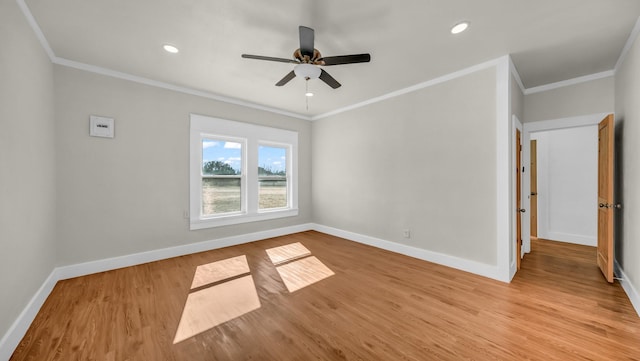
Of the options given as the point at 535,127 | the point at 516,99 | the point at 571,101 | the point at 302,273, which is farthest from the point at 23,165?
the point at 571,101

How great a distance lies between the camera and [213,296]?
2.53 m

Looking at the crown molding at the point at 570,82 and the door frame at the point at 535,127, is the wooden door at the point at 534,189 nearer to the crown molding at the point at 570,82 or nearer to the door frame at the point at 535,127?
the door frame at the point at 535,127

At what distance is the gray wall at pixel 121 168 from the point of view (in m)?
2.99

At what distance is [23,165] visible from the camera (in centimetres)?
206

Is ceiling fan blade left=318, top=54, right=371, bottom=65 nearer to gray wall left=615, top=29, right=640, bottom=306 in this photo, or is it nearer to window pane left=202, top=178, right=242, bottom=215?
gray wall left=615, top=29, right=640, bottom=306

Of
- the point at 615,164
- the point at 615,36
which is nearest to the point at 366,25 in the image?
the point at 615,36

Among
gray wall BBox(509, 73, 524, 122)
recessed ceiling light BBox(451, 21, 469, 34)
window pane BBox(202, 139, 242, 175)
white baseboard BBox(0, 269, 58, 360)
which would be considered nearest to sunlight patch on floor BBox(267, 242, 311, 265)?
window pane BBox(202, 139, 242, 175)

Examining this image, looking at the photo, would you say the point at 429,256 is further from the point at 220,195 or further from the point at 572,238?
the point at 220,195

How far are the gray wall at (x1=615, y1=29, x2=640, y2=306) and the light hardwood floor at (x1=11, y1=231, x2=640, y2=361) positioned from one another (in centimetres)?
45

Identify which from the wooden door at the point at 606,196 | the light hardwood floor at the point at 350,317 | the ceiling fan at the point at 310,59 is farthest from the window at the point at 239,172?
the wooden door at the point at 606,196

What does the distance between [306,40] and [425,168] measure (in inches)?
102

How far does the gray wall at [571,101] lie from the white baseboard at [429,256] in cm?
256

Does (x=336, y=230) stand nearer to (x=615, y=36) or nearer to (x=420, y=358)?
(x=420, y=358)

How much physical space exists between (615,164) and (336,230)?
4291 millimetres
